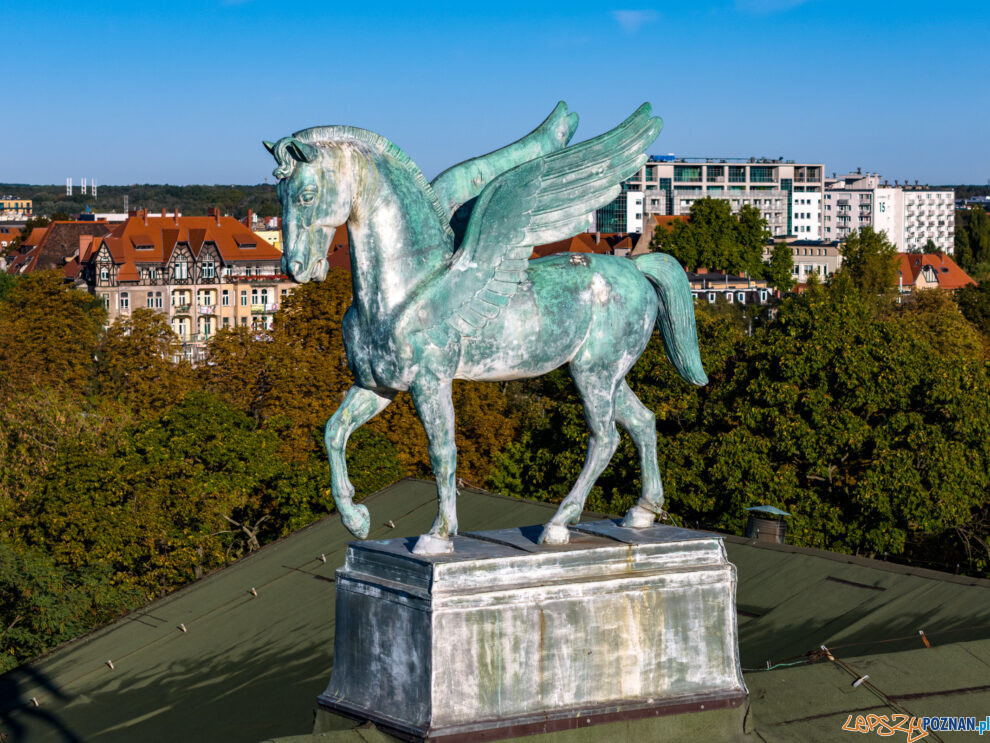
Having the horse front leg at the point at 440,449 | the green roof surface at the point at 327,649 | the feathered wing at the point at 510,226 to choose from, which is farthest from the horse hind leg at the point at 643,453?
the green roof surface at the point at 327,649

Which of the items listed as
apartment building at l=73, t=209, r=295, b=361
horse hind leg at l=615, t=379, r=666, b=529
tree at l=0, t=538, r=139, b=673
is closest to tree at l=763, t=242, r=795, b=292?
apartment building at l=73, t=209, r=295, b=361

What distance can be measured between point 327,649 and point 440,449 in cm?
798

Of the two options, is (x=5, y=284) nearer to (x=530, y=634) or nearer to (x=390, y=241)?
(x=390, y=241)

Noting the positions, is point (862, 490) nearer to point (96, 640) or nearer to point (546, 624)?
point (96, 640)

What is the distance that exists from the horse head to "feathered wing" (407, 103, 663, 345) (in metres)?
0.97

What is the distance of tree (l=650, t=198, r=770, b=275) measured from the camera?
14338cm

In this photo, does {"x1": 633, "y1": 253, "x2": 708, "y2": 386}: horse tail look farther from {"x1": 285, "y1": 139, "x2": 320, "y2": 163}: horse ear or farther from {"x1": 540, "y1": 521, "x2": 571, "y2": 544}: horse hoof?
{"x1": 285, "y1": 139, "x2": 320, "y2": 163}: horse ear

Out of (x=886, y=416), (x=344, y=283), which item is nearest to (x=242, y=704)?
(x=886, y=416)

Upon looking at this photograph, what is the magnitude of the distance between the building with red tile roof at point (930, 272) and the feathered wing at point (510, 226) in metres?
150

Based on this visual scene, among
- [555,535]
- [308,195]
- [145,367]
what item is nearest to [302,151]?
[308,195]

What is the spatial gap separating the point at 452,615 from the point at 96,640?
13.0 meters

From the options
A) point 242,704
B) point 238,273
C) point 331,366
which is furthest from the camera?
point 238,273

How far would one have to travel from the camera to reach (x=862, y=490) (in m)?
37.2

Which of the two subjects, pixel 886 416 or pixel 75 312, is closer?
pixel 886 416
